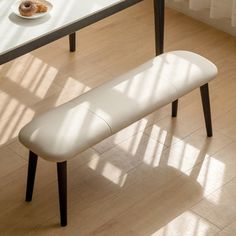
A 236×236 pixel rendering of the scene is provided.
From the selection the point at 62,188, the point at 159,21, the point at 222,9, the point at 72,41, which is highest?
the point at 159,21

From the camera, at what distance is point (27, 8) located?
315 centimetres

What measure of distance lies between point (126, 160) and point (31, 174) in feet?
1.69

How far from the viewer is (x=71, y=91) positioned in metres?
3.97

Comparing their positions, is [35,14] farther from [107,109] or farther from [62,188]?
[62,188]

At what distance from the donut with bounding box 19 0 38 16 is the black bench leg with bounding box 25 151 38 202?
592mm

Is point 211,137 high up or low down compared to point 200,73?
down

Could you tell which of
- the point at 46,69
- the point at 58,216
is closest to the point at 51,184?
the point at 58,216

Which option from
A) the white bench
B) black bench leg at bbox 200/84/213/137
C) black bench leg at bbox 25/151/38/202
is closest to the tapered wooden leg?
the white bench

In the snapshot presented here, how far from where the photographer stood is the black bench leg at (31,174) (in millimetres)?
3116

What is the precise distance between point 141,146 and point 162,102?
41 centimetres

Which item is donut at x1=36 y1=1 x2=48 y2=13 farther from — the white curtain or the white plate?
the white curtain

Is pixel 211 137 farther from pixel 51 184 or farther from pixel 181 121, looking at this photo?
pixel 51 184

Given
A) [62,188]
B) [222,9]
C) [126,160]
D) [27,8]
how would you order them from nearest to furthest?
[62,188] → [27,8] → [126,160] → [222,9]

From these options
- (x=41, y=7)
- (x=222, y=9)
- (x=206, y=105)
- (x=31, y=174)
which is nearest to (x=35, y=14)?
(x=41, y=7)
